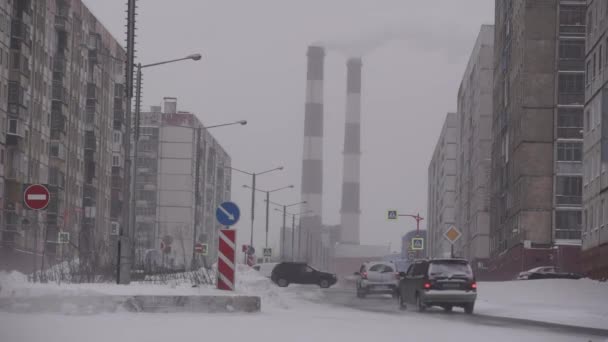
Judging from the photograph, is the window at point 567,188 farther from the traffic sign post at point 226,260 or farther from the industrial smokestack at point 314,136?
the industrial smokestack at point 314,136

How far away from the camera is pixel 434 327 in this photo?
2286 cm

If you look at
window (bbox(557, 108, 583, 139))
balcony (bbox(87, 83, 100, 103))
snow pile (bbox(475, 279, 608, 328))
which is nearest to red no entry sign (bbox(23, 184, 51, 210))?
snow pile (bbox(475, 279, 608, 328))

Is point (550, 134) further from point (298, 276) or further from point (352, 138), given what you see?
point (352, 138)

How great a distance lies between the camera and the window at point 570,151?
286 feet

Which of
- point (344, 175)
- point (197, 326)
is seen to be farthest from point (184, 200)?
point (197, 326)

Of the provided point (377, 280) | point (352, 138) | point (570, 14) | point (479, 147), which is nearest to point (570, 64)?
point (570, 14)

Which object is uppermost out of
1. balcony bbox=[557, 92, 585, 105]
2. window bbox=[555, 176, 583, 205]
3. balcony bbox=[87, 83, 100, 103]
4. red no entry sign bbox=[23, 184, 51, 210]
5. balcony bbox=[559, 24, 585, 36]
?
balcony bbox=[559, 24, 585, 36]

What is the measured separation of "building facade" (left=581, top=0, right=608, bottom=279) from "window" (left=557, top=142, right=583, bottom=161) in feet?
59.6

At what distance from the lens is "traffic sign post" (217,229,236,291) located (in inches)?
1079

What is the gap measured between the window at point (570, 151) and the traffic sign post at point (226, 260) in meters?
62.7

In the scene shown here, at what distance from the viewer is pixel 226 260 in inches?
1083

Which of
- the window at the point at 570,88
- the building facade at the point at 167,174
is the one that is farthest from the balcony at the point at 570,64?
the building facade at the point at 167,174

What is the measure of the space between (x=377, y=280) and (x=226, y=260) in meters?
23.4

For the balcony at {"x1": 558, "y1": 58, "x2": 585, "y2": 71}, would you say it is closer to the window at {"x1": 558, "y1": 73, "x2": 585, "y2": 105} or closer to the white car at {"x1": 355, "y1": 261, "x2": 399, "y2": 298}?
the window at {"x1": 558, "y1": 73, "x2": 585, "y2": 105}
